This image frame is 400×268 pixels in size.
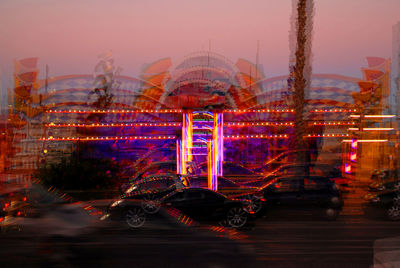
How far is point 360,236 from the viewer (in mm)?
11367

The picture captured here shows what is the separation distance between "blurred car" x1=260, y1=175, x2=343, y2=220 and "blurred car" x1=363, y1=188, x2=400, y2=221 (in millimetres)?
1732

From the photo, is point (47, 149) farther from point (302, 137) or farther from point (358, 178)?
point (358, 178)

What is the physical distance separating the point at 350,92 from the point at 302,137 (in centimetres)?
707

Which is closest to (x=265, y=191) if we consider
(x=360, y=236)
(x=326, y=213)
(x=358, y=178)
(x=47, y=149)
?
(x=326, y=213)

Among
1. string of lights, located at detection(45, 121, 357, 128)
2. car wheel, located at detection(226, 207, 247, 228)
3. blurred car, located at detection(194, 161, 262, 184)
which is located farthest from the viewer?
string of lights, located at detection(45, 121, 357, 128)

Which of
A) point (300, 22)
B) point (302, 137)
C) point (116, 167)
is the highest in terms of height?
point (300, 22)

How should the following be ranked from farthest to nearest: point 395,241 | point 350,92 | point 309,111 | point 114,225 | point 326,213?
point 350,92, point 309,111, point 326,213, point 114,225, point 395,241

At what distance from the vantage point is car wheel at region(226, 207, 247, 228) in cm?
1256

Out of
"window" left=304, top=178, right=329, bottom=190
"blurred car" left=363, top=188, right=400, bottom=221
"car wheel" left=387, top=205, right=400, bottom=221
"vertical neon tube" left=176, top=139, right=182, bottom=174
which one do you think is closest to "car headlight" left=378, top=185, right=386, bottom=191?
"blurred car" left=363, top=188, right=400, bottom=221

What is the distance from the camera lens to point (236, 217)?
12.6 m

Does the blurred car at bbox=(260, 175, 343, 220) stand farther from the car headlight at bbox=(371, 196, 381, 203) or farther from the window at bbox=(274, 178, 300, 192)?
the car headlight at bbox=(371, 196, 381, 203)

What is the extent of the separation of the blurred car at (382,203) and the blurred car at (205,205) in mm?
5447

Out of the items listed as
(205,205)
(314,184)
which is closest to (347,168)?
(314,184)

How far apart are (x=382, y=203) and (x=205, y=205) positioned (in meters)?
7.50
